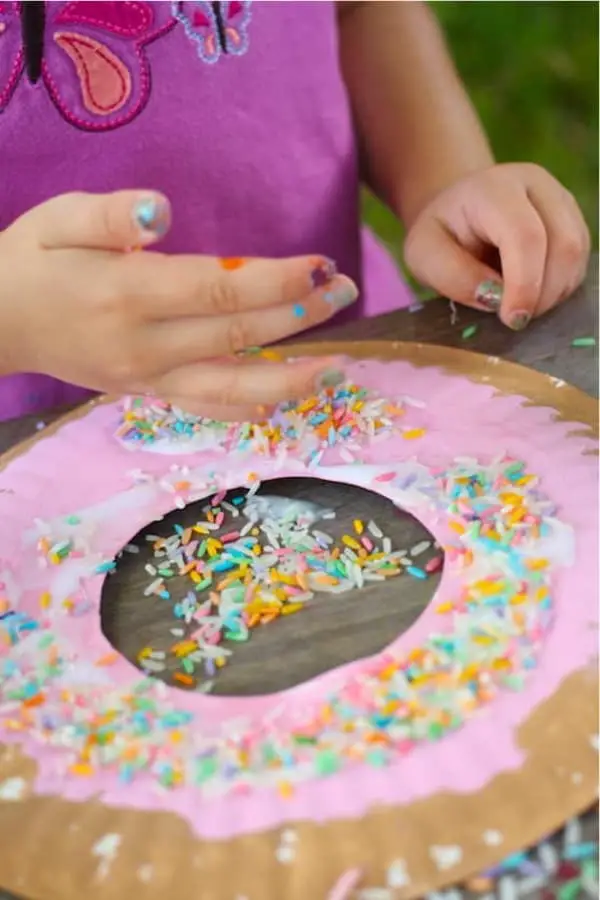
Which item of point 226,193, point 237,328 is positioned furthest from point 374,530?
point 226,193

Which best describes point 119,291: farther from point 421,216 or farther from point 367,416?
point 421,216

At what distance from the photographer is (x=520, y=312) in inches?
28.0

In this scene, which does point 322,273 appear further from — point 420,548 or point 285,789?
point 285,789

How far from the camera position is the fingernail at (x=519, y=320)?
2.33 ft

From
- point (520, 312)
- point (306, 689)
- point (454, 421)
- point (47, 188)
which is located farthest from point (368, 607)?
point (47, 188)

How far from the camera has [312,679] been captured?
48 centimetres

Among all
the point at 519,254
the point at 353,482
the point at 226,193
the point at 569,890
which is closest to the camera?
the point at 569,890

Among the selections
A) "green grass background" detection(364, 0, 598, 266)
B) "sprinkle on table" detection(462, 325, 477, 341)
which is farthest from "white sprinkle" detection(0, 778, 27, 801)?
"green grass background" detection(364, 0, 598, 266)

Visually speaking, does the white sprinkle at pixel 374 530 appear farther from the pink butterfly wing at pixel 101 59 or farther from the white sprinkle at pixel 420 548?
the pink butterfly wing at pixel 101 59

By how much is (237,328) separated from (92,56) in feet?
1.03

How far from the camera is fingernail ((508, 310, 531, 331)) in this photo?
71 cm

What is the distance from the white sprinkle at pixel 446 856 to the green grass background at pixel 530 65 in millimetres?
1674

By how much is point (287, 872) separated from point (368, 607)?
0.15 meters

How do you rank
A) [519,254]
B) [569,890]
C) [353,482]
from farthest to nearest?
[519,254]
[353,482]
[569,890]
